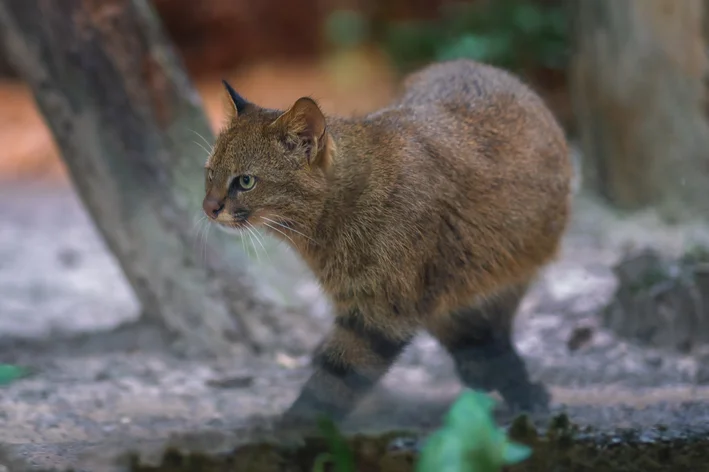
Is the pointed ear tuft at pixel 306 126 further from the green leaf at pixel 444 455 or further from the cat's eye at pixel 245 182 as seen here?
the green leaf at pixel 444 455

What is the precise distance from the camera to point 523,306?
19.6 feet

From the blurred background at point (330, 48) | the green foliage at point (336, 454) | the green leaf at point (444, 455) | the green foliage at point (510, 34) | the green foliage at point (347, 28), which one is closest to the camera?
the green leaf at point (444, 455)

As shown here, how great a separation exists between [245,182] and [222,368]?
1820mm

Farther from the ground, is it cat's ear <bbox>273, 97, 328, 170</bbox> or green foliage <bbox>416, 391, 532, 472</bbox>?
cat's ear <bbox>273, 97, 328, 170</bbox>

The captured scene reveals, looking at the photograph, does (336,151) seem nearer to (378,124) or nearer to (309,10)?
(378,124)

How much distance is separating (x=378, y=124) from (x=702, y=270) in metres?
2.26

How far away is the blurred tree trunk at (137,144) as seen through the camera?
5121 mm

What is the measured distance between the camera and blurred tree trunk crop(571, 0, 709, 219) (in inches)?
260

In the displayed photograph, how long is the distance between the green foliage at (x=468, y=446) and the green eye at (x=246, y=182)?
Answer: 4.17 ft

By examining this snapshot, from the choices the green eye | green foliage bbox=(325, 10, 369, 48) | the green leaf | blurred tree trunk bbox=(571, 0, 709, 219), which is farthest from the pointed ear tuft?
green foliage bbox=(325, 10, 369, 48)

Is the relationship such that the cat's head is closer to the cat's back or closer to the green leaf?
the cat's back

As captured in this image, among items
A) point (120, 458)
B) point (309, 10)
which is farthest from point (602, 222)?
point (309, 10)

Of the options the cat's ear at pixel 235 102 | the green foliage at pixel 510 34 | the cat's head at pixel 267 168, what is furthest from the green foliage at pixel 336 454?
the green foliage at pixel 510 34

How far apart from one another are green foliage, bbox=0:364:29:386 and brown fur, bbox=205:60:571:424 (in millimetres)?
1465
